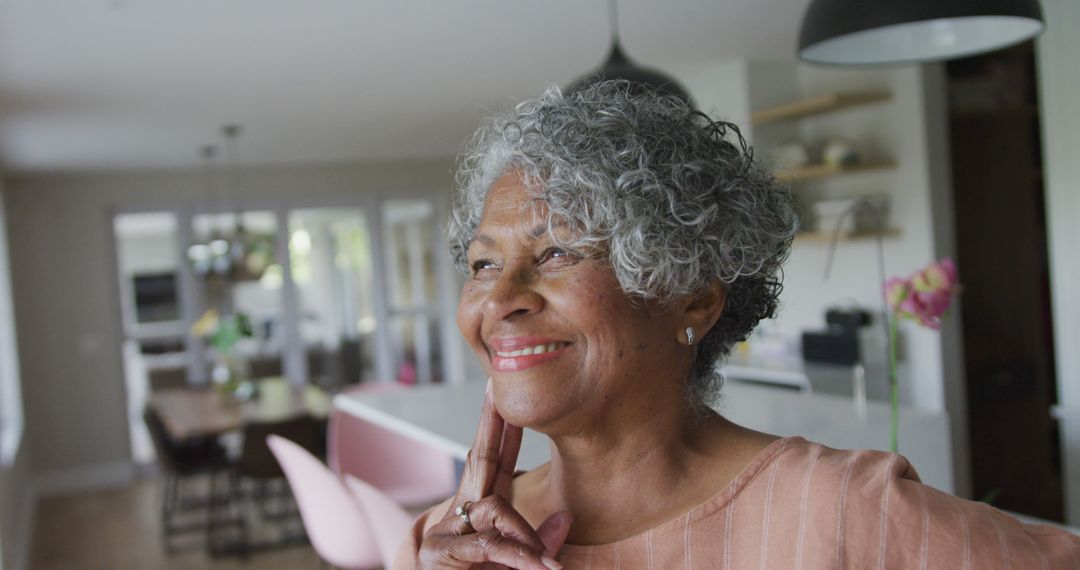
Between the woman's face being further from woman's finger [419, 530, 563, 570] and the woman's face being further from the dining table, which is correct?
the dining table

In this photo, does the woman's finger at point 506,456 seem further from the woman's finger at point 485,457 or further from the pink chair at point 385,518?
the pink chair at point 385,518

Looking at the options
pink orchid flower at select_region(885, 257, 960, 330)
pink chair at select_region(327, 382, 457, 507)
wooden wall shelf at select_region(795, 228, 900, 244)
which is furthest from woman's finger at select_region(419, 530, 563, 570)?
wooden wall shelf at select_region(795, 228, 900, 244)

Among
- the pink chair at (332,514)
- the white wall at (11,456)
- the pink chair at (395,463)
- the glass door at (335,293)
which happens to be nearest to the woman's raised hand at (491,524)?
the pink chair at (332,514)

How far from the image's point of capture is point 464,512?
1053mm

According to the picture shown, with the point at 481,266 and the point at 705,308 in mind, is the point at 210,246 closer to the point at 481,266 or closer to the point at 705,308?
the point at 481,266

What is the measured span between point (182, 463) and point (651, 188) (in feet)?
16.9

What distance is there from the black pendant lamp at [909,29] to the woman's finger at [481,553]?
4.68 ft

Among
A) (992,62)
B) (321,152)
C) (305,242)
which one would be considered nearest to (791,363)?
(992,62)

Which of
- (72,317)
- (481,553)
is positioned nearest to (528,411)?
(481,553)

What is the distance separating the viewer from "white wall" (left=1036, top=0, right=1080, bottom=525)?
3.24m

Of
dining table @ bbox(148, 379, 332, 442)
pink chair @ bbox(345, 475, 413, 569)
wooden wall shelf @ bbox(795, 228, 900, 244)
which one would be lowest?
dining table @ bbox(148, 379, 332, 442)

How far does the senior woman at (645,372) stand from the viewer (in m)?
0.89

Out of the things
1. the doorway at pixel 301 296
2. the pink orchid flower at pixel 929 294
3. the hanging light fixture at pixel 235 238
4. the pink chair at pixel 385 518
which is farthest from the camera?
the doorway at pixel 301 296

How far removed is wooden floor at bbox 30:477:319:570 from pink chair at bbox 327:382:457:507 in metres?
1.65
